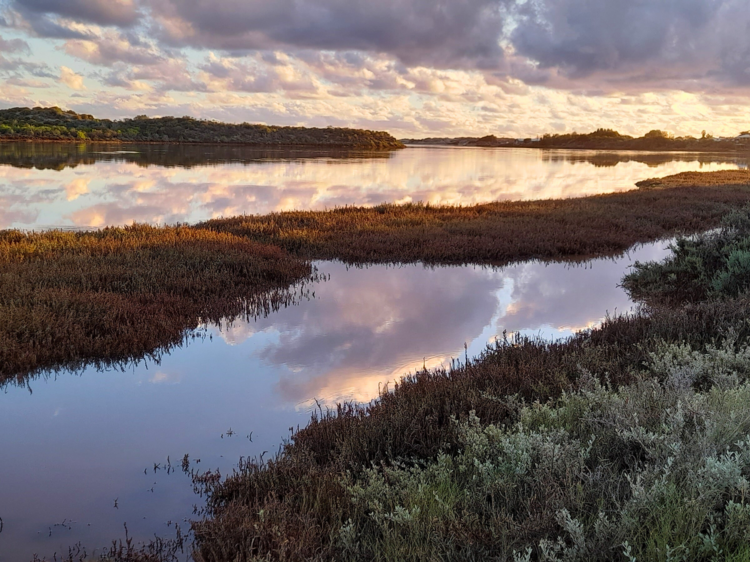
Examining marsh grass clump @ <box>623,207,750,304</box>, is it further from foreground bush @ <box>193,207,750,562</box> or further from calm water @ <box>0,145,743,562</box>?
foreground bush @ <box>193,207,750,562</box>

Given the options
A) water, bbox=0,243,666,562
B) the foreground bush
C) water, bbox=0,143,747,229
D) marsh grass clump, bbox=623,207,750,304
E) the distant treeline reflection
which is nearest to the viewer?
the foreground bush

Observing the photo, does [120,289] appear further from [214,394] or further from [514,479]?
[514,479]

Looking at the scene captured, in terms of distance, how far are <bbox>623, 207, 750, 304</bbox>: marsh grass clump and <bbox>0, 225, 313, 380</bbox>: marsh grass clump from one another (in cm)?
655

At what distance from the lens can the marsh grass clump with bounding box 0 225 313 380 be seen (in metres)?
6.55

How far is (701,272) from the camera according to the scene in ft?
31.7

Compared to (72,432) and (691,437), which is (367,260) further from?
(691,437)

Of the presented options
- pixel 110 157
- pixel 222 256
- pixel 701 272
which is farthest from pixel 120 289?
pixel 110 157

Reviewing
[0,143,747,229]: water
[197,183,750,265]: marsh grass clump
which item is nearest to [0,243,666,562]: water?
[197,183,750,265]: marsh grass clump

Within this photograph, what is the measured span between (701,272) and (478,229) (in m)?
6.69

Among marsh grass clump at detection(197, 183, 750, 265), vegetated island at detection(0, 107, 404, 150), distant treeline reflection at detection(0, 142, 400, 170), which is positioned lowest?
marsh grass clump at detection(197, 183, 750, 265)

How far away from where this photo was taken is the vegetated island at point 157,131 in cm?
8281

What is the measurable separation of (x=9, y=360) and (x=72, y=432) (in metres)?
1.93

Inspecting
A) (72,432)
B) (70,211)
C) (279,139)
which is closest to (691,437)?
(72,432)

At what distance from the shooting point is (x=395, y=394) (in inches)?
202
